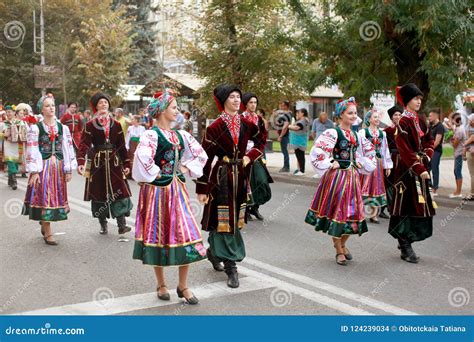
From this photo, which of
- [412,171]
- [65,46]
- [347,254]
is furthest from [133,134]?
[65,46]

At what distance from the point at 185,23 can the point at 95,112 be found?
45.0 ft

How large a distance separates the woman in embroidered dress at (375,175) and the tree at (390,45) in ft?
7.11

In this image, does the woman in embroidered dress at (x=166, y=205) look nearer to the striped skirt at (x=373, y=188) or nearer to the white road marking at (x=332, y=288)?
the white road marking at (x=332, y=288)

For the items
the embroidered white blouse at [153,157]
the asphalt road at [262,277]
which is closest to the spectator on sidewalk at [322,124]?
the asphalt road at [262,277]

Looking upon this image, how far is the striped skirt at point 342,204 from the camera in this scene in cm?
698

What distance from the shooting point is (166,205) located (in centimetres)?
541

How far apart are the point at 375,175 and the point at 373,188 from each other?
0.73ft

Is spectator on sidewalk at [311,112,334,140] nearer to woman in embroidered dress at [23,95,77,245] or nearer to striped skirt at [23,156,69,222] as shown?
woman in embroidered dress at [23,95,77,245]

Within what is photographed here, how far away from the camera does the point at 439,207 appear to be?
11.7 metres

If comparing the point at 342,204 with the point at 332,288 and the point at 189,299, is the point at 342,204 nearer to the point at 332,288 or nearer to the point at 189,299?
the point at 332,288

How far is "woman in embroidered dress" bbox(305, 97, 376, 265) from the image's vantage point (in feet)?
22.7

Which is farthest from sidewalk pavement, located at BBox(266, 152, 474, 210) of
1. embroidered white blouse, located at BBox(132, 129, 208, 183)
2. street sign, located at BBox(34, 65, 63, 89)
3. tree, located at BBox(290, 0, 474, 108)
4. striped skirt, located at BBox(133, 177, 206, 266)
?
street sign, located at BBox(34, 65, 63, 89)

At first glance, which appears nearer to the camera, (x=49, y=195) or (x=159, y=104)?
(x=159, y=104)

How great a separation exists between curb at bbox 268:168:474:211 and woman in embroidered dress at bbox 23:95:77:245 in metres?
6.99
